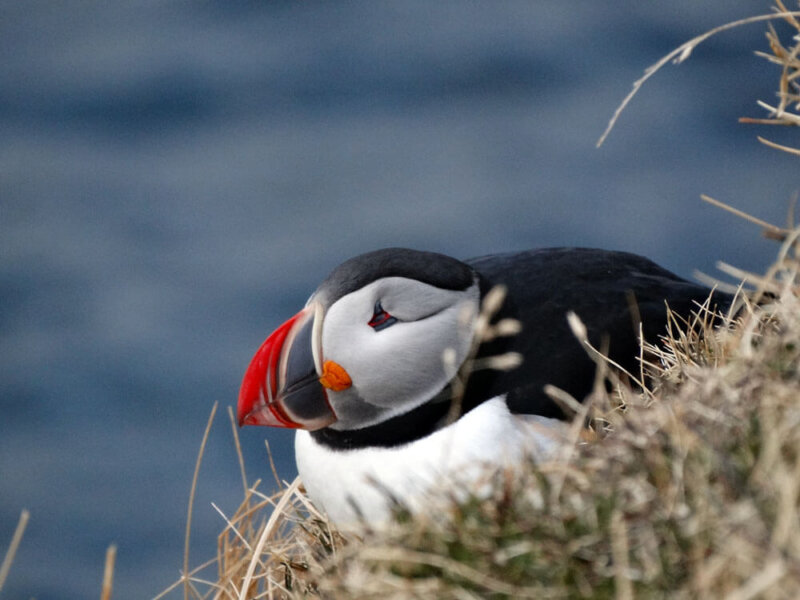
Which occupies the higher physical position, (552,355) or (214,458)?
(552,355)

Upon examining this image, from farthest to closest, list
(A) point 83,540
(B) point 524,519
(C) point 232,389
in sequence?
(C) point 232,389
(A) point 83,540
(B) point 524,519

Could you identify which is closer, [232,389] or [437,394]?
[437,394]

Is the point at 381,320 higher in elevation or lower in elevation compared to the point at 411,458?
higher

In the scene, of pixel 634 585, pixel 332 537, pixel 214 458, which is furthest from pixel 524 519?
pixel 214 458

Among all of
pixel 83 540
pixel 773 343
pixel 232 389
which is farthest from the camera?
pixel 232 389

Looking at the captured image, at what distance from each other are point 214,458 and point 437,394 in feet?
21.6

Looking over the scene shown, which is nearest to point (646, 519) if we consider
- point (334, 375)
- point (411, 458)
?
point (411, 458)

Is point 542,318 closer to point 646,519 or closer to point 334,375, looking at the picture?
point 334,375

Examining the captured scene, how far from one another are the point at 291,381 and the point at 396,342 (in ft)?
1.01

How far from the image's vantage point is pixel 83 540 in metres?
8.66

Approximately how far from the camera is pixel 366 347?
9.13ft

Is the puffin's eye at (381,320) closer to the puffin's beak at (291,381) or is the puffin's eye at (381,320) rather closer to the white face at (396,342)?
the white face at (396,342)

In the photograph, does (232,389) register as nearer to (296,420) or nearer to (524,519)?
(296,420)

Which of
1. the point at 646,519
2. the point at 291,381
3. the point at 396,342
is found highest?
the point at 646,519
